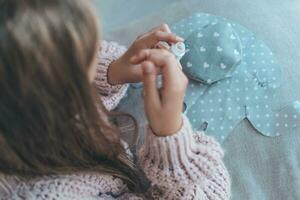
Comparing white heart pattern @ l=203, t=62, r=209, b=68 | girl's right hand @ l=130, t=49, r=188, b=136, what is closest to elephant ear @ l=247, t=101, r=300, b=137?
white heart pattern @ l=203, t=62, r=209, b=68

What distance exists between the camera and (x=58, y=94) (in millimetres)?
499

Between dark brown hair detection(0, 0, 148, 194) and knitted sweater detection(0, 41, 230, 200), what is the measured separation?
0.03m

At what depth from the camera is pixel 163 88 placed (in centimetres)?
62

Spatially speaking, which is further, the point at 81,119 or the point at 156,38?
the point at 156,38

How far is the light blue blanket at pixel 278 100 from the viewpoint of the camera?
30.5 inches

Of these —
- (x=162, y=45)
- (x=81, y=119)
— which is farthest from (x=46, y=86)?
(x=162, y=45)

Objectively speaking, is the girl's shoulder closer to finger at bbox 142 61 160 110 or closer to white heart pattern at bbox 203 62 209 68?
finger at bbox 142 61 160 110

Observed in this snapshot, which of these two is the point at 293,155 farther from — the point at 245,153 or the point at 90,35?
the point at 90,35

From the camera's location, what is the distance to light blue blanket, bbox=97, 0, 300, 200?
0.77m

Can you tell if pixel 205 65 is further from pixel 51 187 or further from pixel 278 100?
pixel 51 187

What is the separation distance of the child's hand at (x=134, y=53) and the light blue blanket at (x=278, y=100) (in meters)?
0.06

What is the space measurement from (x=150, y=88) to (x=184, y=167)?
0.48ft

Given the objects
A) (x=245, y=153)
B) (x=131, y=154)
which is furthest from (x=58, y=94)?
(x=245, y=153)

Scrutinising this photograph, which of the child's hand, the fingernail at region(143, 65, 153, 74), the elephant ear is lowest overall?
the elephant ear
